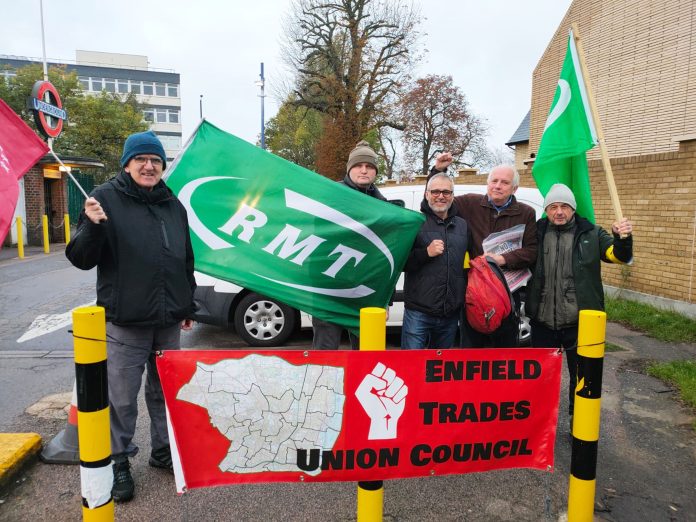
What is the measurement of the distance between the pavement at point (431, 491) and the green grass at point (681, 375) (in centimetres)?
90

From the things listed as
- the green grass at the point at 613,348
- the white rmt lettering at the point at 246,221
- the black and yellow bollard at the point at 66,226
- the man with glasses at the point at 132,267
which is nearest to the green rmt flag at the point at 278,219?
the white rmt lettering at the point at 246,221

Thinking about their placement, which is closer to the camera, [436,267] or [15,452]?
[15,452]

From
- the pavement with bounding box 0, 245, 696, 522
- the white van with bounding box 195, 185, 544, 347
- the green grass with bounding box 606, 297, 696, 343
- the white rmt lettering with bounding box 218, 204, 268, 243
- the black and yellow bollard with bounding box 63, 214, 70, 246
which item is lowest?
the pavement with bounding box 0, 245, 696, 522

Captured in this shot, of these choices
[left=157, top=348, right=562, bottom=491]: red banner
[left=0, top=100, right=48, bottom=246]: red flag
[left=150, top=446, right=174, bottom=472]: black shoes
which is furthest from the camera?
[left=150, top=446, right=174, bottom=472]: black shoes

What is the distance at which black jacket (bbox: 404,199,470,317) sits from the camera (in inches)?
133

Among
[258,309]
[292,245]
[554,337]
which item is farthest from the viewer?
[258,309]

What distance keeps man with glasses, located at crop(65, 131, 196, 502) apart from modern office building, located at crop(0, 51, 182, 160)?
226 feet

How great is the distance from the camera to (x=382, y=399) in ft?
7.23

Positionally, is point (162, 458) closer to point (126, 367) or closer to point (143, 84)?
point (126, 367)

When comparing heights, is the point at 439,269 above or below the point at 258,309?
above

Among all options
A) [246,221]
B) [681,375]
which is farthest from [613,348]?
[246,221]

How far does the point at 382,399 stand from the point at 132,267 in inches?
61.1

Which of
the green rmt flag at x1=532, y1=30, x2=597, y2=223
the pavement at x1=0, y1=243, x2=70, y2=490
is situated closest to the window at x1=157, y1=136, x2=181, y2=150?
the pavement at x1=0, y1=243, x2=70, y2=490

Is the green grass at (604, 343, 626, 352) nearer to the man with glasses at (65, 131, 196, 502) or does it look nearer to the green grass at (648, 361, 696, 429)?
the green grass at (648, 361, 696, 429)
